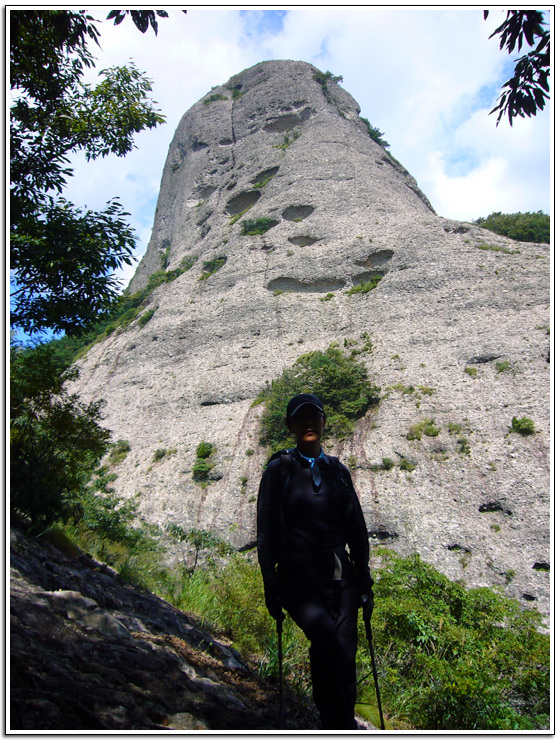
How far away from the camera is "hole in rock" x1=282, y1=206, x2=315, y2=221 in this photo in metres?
32.0

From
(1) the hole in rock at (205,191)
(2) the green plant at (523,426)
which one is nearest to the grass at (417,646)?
(2) the green plant at (523,426)

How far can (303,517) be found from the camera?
10.1ft

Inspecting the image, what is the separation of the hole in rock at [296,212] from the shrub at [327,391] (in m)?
13.3

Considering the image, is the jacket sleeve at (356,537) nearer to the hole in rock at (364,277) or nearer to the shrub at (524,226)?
the hole in rock at (364,277)

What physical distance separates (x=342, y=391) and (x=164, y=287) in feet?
58.9

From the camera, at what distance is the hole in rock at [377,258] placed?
26.2 metres

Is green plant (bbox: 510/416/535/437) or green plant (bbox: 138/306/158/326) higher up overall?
green plant (bbox: 138/306/158/326)

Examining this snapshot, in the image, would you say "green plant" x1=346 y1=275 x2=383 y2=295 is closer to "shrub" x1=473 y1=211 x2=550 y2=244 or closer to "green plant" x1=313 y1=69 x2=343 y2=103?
"shrub" x1=473 y1=211 x2=550 y2=244

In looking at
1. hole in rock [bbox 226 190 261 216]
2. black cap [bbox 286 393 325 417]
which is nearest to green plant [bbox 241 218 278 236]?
hole in rock [bbox 226 190 261 216]

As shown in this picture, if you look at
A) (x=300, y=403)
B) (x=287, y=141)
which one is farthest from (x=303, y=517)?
(x=287, y=141)

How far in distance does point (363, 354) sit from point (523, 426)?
25.8ft

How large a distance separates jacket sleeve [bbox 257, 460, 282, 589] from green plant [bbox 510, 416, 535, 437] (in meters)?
14.4

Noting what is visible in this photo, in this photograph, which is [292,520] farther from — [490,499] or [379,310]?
[379,310]

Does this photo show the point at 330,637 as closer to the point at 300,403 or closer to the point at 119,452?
the point at 300,403
